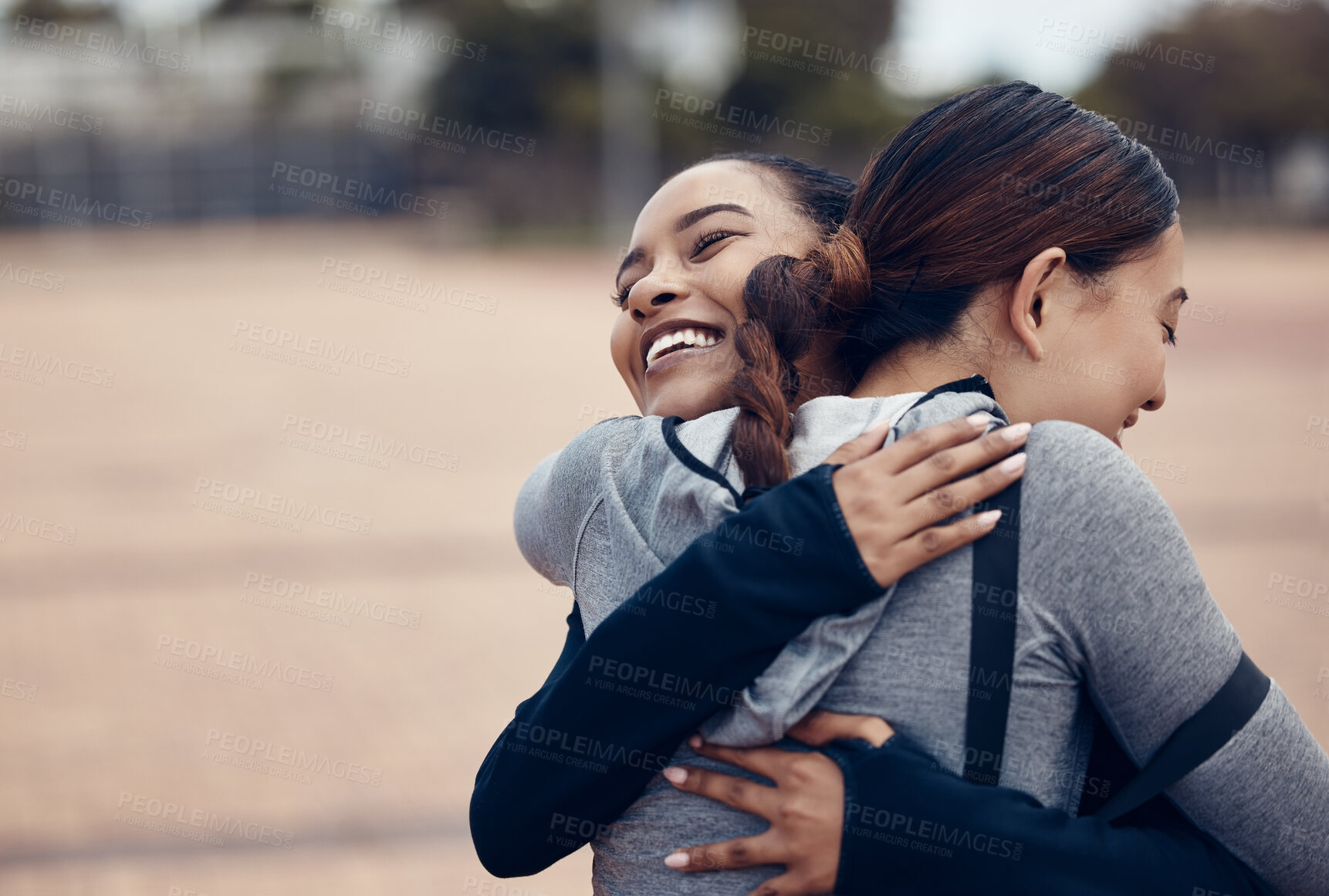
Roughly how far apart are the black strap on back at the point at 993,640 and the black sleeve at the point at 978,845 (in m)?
0.04

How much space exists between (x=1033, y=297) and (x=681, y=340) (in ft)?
1.62

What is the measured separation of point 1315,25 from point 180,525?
46.0 meters

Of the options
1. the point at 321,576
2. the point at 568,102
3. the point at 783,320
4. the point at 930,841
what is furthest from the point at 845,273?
the point at 568,102

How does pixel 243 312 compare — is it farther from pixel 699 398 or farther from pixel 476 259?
pixel 699 398

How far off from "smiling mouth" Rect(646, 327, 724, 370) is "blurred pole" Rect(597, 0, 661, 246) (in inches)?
1204

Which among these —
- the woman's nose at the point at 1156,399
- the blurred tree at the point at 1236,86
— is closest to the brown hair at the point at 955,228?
the woman's nose at the point at 1156,399

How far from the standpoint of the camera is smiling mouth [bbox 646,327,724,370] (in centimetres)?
174

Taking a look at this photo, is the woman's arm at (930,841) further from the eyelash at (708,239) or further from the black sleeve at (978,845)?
the eyelash at (708,239)

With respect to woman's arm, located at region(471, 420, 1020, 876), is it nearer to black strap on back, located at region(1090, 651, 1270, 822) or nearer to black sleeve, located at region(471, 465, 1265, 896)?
black sleeve, located at region(471, 465, 1265, 896)

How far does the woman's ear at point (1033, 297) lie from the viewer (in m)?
1.52

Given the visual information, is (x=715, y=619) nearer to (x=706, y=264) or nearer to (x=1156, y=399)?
(x=706, y=264)

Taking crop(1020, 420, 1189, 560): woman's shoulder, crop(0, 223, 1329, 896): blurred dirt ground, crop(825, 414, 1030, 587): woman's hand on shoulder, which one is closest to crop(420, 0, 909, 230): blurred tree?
crop(0, 223, 1329, 896): blurred dirt ground

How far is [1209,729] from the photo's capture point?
126 cm

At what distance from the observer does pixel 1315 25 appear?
42.8 meters
